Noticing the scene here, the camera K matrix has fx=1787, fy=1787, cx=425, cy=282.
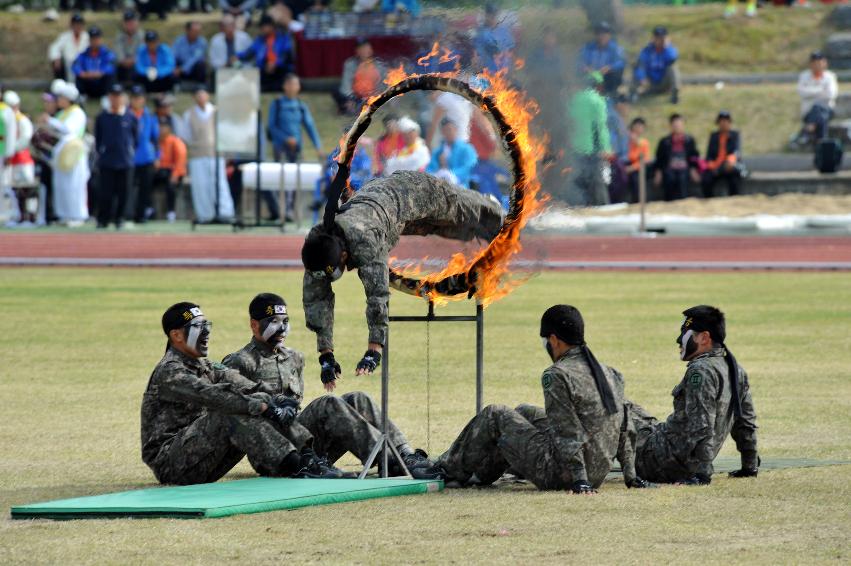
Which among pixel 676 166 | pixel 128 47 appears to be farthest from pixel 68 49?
pixel 676 166

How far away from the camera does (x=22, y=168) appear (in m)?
34.3

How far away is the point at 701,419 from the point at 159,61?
96.3 ft

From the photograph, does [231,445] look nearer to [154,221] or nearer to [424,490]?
[424,490]

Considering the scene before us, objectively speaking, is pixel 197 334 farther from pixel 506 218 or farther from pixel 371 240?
pixel 506 218

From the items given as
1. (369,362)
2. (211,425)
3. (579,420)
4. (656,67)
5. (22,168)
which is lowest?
(211,425)

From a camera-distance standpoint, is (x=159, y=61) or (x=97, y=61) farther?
(x=159, y=61)

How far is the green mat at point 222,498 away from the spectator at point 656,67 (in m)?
22.6

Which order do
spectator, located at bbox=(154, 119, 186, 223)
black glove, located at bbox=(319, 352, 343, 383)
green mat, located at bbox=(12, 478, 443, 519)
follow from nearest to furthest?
green mat, located at bbox=(12, 478, 443, 519) → black glove, located at bbox=(319, 352, 343, 383) → spectator, located at bbox=(154, 119, 186, 223)

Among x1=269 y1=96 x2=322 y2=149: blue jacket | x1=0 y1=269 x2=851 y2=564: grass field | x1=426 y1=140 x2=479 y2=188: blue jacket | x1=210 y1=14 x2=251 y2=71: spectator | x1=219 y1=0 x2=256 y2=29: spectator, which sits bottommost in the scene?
x1=0 y1=269 x2=851 y2=564: grass field

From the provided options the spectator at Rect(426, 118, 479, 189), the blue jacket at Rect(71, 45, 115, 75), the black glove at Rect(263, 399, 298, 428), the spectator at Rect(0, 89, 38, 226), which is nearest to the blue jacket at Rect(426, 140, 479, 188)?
the spectator at Rect(426, 118, 479, 189)

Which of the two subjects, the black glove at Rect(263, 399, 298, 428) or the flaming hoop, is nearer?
the black glove at Rect(263, 399, 298, 428)

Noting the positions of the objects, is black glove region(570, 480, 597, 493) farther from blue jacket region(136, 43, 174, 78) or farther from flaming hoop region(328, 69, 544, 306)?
blue jacket region(136, 43, 174, 78)

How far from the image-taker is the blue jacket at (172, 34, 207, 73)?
127ft

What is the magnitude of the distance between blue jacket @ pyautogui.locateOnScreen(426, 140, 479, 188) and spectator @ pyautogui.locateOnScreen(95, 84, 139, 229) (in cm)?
1896
